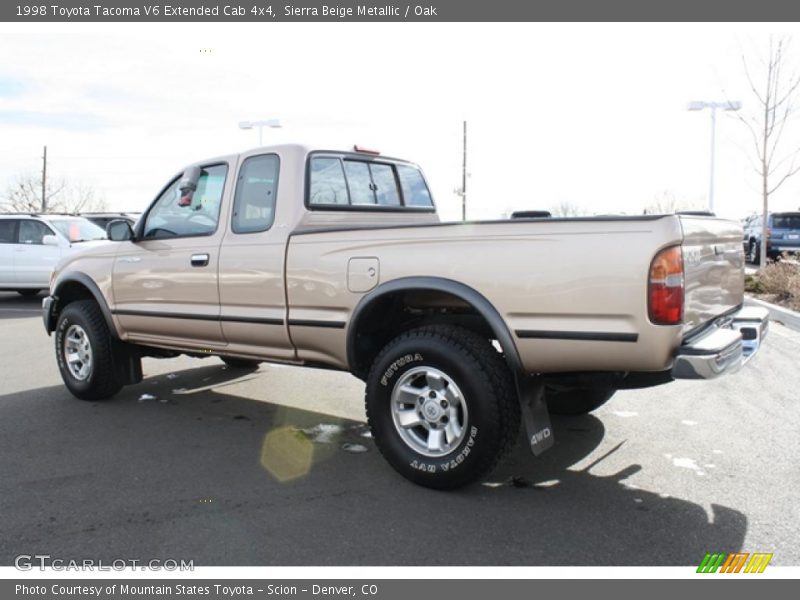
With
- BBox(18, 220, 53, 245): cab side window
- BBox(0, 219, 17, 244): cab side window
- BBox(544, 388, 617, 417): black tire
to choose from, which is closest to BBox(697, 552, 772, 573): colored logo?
BBox(544, 388, 617, 417): black tire

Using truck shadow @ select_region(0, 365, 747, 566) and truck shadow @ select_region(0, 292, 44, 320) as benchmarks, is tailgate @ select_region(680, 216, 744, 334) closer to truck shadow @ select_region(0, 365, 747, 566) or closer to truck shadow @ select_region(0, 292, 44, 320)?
truck shadow @ select_region(0, 365, 747, 566)

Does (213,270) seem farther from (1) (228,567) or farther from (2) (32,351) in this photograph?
(2) (32,351)

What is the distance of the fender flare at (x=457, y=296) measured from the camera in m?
3.60

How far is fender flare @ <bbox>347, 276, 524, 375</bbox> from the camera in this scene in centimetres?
360

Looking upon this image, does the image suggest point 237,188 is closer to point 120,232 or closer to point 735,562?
point 120,232

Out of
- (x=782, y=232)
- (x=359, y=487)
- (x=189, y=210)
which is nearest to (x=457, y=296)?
(x=359, y=487)

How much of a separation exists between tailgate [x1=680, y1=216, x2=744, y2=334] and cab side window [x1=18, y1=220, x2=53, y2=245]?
13377mm

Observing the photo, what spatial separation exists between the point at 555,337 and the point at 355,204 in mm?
2167

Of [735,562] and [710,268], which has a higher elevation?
[710,268]

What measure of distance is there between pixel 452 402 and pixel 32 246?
12913mm

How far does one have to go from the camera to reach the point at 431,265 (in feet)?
12.5

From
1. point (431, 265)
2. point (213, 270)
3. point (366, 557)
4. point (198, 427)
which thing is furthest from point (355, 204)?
point (366, 557)

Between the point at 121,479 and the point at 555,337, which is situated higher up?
the point at 555,337

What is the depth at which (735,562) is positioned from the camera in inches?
120
